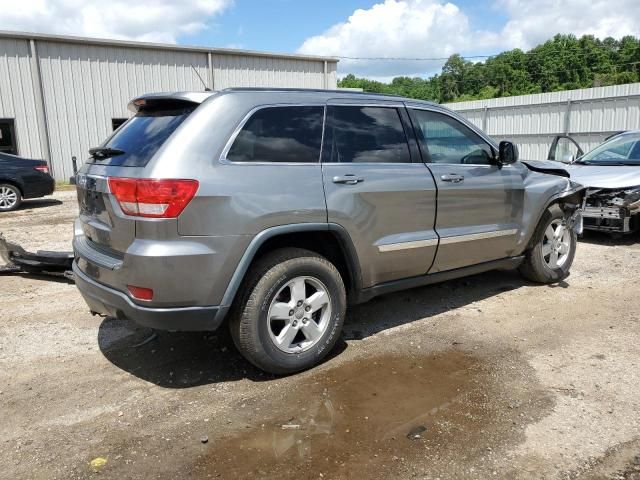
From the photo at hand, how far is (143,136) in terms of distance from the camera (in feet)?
11.9

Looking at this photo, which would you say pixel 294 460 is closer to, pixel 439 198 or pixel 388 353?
pixel 388 353

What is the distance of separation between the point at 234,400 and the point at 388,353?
4.24 ft

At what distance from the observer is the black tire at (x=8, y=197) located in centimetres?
1223

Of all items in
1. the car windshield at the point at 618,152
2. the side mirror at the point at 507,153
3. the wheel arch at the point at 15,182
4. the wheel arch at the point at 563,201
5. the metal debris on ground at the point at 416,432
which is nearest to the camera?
the metal debris on ground at the point at 416,432

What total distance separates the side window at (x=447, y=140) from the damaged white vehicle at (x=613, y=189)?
357cm

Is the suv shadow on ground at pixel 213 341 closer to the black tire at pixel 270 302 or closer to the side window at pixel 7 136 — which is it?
the black tire at pixel 270 302

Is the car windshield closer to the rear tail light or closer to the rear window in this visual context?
the rear window

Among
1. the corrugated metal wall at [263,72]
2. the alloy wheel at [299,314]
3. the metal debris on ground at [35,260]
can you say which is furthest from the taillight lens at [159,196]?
the corrugated metal wall at [263,72]

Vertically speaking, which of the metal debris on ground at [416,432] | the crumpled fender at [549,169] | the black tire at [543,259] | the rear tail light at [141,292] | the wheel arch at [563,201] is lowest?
the metal debris on ground at [416,432]

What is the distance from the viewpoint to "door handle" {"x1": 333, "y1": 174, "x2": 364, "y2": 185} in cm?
382

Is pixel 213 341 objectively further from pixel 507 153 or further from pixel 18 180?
pixel 18 180

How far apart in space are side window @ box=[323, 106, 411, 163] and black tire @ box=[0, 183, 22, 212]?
1090 cm

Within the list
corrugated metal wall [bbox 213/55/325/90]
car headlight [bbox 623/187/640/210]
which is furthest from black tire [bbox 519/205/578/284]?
corrugated metal wall [bbox 213/55/325/90]

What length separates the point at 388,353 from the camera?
418 centimetres
